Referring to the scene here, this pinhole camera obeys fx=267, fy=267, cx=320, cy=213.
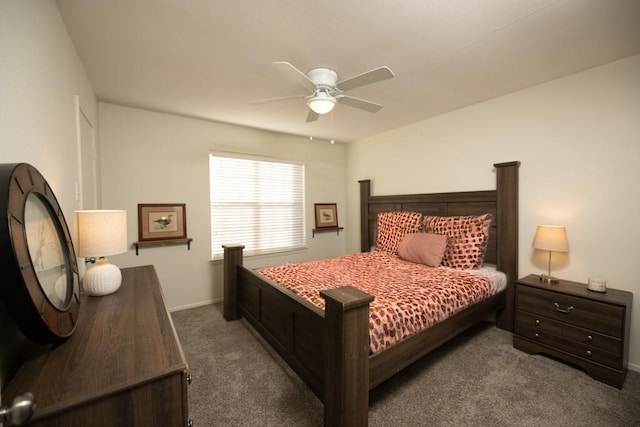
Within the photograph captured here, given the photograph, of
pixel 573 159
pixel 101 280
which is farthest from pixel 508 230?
pixel 101 280

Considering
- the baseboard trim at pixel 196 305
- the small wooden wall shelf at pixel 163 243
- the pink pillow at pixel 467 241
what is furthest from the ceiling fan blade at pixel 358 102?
the baseboard trim at pixel 196 305

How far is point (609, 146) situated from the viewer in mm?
2186

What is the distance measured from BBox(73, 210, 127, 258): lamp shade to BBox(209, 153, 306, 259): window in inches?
84.7

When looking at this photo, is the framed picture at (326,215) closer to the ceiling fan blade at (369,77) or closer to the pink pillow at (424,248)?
the pink pillow at (424,248)

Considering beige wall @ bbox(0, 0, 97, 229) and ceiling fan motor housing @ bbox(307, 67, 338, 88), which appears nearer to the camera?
beige wall @ bbox(0, 0, 97, 229)

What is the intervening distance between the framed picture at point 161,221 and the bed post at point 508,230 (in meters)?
3.64

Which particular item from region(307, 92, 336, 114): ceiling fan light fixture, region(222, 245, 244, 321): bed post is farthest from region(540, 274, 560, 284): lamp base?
region(222, 245, 244, 321): bed post

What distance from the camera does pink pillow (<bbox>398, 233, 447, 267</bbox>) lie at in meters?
2.87

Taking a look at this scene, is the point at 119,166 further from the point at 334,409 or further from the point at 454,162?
the point at 454,162

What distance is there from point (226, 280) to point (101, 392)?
7.82 ft

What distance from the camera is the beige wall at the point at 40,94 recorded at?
98cm

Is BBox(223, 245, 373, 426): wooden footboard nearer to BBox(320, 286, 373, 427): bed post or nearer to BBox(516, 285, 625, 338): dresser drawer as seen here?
BBox(320, 286, 373, 427): bed post

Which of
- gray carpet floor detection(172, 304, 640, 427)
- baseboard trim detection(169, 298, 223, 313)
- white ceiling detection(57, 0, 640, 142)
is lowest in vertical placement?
gray carpet floor detection(172, 304, 640, 427)

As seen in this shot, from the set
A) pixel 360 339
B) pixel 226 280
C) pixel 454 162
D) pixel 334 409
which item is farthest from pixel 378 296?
pixel 454 162
